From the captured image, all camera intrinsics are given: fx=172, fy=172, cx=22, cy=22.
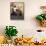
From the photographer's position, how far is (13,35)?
8.96ft

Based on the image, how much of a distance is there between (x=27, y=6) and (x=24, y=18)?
207mm

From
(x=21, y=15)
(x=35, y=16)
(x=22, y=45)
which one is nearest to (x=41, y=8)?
(x=35, y=16)

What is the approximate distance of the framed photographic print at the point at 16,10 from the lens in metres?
2.85

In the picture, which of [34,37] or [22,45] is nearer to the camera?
[22,45]

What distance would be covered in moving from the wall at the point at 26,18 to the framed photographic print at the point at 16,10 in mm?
50

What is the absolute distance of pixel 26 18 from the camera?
2885 millimetres

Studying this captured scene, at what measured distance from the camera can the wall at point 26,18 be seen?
2852 millimetres

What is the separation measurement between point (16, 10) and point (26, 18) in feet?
0.70

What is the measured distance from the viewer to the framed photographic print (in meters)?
2.85

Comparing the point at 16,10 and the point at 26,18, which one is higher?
the point at 16,10

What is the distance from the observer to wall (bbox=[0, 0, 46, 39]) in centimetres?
285

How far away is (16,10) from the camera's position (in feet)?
9.39

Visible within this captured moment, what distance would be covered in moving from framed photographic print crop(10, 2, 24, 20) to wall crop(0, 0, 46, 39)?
50 millimetres

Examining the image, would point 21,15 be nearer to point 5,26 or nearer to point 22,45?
point 5,26
